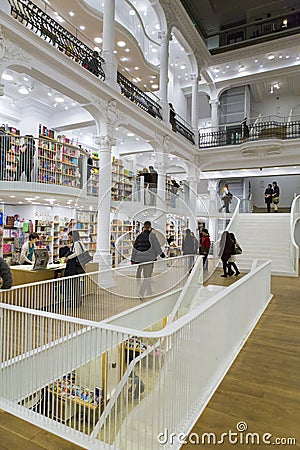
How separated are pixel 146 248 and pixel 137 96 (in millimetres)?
6459

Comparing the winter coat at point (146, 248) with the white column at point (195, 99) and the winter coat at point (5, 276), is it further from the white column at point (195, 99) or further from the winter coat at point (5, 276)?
the white column at point (195, 99)

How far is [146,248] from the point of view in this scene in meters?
4.09

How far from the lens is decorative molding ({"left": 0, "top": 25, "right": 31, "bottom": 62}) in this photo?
4.79 m

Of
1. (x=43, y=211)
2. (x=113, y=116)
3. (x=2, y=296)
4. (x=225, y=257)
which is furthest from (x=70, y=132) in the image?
(x=2, y=296)

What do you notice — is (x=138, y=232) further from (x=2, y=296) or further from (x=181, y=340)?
(x=181, y=340)

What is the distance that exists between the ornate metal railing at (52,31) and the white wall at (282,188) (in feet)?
39.7

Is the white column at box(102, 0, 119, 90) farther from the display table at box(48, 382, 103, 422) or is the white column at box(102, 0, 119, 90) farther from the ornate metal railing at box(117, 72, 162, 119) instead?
the display table at box(48, 382, 103, 422)

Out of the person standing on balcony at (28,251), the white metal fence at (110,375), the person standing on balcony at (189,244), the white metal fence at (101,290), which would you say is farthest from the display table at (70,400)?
the person standing on balcony at (28,251)

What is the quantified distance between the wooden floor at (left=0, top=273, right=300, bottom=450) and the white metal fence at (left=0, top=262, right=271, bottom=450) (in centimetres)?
9

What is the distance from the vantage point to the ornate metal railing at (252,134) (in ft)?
41.5

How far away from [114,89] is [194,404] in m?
6.81

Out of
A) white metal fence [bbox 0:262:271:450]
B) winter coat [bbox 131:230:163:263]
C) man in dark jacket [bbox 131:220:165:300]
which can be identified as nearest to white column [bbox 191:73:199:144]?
man in dark jacket [bbox 131:220:165:300]

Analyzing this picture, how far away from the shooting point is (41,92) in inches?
372

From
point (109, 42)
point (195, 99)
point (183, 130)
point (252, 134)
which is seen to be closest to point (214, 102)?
point (195, 99)
